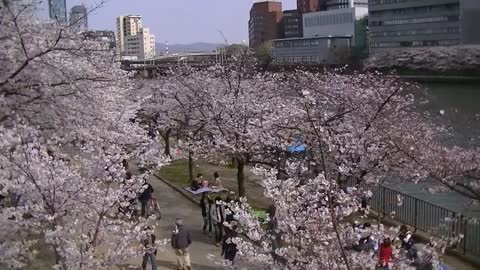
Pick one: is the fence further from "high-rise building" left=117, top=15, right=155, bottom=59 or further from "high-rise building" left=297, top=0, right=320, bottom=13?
"high-rise building" left=297, top=0, right=320, bottom=13

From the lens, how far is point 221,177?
67.9 feet

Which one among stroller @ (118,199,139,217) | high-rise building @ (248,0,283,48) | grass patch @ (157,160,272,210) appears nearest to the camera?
stroller @ (118,199,139,217)

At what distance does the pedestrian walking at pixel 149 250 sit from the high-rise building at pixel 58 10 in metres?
4.61

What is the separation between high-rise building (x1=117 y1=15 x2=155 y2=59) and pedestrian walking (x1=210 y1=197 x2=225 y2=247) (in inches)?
4107

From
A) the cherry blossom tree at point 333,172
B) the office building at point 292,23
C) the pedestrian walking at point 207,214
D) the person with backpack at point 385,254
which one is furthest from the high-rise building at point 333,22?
the person with backpack at point 385,254

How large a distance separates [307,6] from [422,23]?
6530cm

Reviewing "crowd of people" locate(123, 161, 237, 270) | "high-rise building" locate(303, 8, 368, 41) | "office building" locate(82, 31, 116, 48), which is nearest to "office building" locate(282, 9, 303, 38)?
"high-rise building" locate(303, 8, 368, 41)

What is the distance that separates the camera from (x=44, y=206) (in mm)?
7438

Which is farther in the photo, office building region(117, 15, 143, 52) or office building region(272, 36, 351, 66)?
office building region(117, 15, 143, 52)

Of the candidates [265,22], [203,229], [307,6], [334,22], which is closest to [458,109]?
[203,229]

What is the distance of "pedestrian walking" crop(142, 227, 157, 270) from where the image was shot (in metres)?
9.36

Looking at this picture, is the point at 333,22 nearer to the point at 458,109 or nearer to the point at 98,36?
the point at 458,109

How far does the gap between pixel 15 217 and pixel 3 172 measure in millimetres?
597

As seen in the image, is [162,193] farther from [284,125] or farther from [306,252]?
[306,252]
